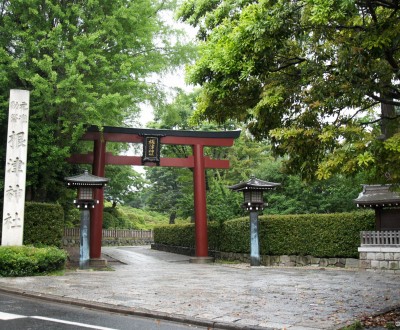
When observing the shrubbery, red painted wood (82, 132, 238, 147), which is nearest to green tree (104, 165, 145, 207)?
red painted wood (82, 132, 238, 147)

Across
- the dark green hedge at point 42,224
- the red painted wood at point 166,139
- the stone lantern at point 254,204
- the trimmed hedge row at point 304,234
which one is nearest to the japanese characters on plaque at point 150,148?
the red painted wood at point 166,139

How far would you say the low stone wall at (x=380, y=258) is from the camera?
689 inches

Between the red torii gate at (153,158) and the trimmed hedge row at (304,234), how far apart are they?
79.6 inches

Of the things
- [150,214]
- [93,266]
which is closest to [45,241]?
[93,266]

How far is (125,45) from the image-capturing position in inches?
750

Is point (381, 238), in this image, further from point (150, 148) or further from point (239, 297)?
point (150, 148)

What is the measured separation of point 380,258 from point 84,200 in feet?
41.4

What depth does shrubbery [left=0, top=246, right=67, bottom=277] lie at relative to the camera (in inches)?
535

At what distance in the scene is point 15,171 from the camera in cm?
1577

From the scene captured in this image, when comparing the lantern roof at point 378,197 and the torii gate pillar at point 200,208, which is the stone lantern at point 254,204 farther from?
the lantern roof at point 378,197

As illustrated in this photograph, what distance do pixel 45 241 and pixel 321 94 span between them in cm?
1482

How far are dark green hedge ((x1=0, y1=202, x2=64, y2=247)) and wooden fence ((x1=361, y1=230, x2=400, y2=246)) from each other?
42.9 feet

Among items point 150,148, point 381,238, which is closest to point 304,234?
point 381,238

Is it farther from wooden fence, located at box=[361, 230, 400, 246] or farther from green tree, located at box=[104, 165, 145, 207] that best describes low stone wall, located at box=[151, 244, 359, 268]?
green tree, located at box=[104, 165, 145, 207]
